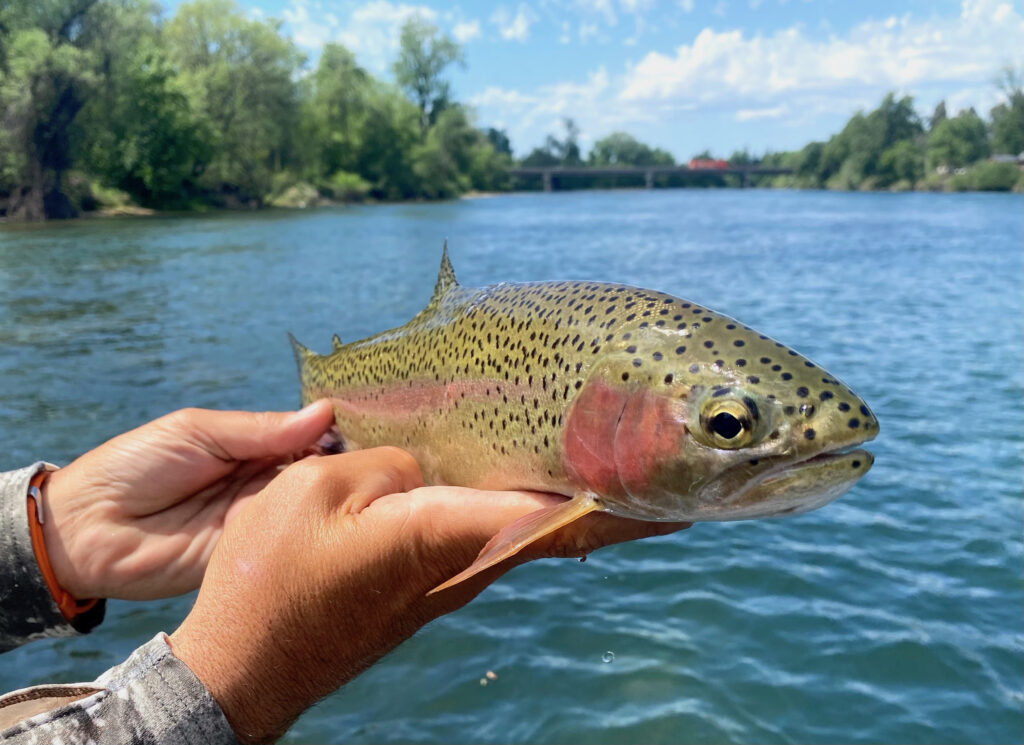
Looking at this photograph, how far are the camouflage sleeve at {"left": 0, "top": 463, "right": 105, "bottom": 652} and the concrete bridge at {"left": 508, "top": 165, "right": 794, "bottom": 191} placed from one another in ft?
396

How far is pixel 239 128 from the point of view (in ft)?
197

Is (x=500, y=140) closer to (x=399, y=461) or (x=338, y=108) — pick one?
(x=338, y=108)

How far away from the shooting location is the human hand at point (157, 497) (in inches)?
123

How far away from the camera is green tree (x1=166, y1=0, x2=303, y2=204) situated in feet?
196

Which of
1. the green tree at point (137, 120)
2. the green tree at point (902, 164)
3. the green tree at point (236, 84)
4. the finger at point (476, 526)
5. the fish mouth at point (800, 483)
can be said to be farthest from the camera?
the green tree at point (902, 164)

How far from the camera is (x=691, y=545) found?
804 cm

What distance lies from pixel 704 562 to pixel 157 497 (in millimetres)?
5628

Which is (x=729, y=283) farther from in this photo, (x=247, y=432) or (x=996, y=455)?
(x=247, y=432)

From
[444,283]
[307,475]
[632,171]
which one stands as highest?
[632,171]

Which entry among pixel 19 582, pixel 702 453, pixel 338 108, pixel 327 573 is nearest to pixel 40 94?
pixel 338 108

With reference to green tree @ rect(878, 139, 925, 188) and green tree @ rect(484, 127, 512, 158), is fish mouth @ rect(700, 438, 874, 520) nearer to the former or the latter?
green tree @ rect(878, 139, 925, 188)

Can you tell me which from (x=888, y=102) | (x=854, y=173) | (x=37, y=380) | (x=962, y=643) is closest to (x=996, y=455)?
(x=962, y=643)

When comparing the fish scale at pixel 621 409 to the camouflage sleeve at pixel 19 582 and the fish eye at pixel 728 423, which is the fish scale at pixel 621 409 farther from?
the camouflage sleeve at pixel 19 582

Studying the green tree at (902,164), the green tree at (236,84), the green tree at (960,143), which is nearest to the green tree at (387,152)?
the green tree at (236,84)
